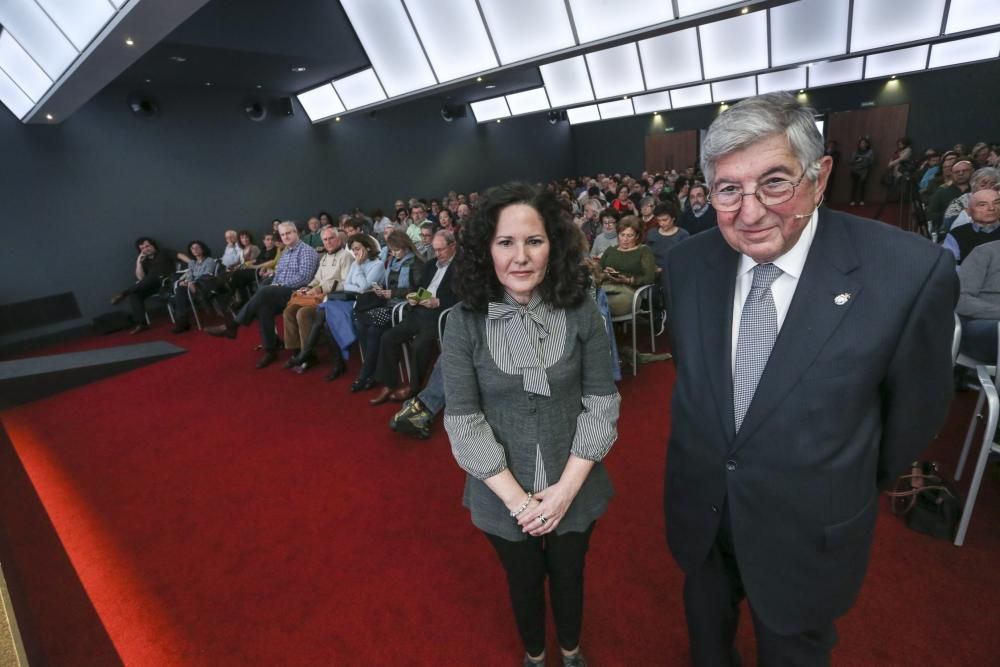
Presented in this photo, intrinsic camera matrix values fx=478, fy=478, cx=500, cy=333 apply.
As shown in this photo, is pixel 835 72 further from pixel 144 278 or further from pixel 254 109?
pixel 144 278

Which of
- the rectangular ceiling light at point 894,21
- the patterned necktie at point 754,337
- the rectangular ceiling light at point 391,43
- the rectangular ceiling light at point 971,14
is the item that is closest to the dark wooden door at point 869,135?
the rectangular ceiling light at point 894,21

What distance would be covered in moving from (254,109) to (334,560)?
10010mm

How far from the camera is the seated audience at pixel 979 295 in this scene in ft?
8.73

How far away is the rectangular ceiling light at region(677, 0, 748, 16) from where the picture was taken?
5.04m

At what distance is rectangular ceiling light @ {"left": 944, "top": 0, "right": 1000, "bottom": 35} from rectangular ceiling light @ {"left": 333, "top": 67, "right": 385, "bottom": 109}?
910 centimetres

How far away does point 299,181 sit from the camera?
34.4 ft

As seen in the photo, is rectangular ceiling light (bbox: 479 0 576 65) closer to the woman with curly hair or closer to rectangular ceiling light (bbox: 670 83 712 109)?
the woman with curly hair

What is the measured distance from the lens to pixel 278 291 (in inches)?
213

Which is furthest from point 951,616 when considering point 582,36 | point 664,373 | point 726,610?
point 582,36

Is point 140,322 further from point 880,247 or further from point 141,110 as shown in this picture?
point 880,247

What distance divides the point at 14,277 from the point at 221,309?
3.06 metres

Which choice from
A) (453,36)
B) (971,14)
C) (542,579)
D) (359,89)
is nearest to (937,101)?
(971,14)

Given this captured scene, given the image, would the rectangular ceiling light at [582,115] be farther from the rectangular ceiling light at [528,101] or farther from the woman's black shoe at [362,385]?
the woman's black shoe at [362,385]

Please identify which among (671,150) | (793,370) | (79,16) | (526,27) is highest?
(79,16)
